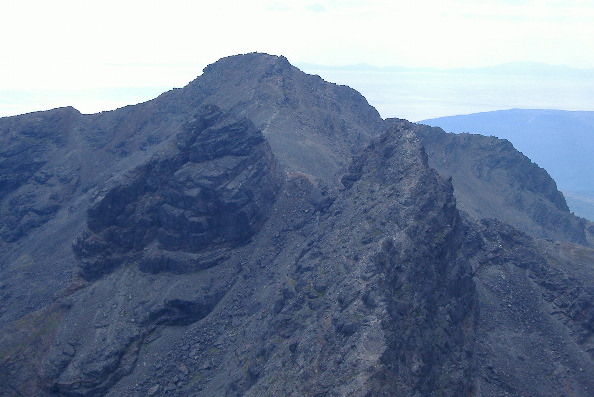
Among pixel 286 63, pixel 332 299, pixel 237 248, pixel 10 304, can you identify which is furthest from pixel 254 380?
pixel 286 63

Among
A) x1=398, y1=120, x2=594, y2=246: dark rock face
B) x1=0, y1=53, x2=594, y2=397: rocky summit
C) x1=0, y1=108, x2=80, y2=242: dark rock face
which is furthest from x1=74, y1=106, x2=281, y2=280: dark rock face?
x1=398, y1=120, x2=594, y2=246: dark rock face

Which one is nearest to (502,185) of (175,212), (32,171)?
(175,212)

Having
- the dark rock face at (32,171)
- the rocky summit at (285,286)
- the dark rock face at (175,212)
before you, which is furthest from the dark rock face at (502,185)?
the dark rock face at (32,171)

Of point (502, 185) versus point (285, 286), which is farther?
point (502, 185)

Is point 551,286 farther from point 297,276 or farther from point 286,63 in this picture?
point 286,63

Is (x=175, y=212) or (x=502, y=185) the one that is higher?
(x=175, y=212)

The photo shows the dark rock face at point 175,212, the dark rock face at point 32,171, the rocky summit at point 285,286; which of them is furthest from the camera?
the dark rock face at point 32,171

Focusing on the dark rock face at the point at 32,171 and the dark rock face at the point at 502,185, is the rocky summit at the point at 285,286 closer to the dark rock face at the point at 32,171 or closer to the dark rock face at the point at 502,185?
the dark rock face at the point at 32,171

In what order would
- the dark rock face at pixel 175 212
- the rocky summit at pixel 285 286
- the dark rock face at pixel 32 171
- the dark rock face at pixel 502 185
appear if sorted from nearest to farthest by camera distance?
the rocky summit at pixel 285 286 < the dark rock face at pixel 175 212 < the dark rock face at pixel 32 171 < the dark rock face at pixel 502 185

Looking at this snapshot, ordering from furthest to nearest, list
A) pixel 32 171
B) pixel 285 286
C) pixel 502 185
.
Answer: pixel 502 185, pixel 32 171, pixel 285 286

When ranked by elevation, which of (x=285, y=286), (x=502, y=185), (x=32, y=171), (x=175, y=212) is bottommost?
(x=285, y=286)

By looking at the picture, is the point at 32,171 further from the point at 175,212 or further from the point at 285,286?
the point at 285,286
